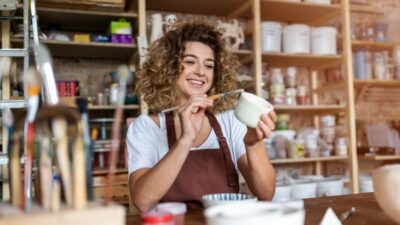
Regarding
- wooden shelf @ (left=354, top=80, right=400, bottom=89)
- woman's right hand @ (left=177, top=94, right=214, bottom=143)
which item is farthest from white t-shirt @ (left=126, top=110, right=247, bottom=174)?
wooden shelf @ (left=354, top=80, right=400, bottom=89)

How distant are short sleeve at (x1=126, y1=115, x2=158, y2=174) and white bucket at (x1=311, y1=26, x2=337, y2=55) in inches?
69.6

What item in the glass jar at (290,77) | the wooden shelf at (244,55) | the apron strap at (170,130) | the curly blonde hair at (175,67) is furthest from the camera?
the glass jar at (290,77)

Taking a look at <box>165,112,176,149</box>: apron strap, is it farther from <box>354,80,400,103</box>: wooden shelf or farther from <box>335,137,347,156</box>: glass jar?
<box>354,80,400,103</box>: wooden shelf

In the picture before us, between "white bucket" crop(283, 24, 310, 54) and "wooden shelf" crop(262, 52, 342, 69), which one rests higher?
A: "white bucket" crop(283, 24, 310, 54)

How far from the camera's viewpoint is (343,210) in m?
0.96

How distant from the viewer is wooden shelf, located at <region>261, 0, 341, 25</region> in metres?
2.68

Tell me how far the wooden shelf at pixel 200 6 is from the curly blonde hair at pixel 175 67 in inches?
44.5

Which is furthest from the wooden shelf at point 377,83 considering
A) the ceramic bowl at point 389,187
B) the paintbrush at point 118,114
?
the paintbrush at point 118,114

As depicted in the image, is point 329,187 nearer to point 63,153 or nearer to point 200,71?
point 200,71

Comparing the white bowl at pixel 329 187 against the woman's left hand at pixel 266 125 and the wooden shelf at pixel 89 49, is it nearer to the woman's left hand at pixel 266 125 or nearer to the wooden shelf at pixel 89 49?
the wooden shelf at pixel 89 49

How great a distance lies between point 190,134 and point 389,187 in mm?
500

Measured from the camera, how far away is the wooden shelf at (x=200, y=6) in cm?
263

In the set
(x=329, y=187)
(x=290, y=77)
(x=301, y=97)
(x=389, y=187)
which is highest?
(x=290, y=77)

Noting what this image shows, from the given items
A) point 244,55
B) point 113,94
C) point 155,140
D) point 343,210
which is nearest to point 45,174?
point 343,210
